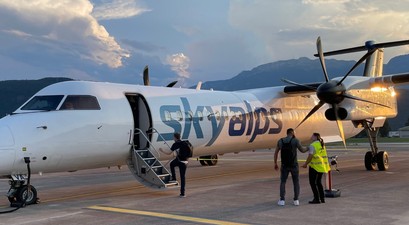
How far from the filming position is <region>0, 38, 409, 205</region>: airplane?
975cm

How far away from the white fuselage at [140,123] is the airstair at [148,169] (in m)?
0.26

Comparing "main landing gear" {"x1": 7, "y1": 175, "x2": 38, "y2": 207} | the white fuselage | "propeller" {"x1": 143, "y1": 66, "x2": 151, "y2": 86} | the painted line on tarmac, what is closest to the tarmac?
the painted line on tarmac

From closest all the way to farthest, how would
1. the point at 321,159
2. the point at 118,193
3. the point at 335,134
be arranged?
the point at 321,159 < the point at 118,193 < the point at 335,134

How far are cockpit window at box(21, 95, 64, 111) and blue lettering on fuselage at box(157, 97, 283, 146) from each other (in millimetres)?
3037

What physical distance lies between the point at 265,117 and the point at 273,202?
6.98 m

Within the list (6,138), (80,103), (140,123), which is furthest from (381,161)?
(6,138)

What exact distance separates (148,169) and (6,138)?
351 centimetres

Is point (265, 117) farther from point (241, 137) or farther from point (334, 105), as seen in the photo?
point (334, 105)

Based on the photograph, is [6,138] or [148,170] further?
[148,170]

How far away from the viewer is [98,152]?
10812 mm

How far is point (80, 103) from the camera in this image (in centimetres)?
1066

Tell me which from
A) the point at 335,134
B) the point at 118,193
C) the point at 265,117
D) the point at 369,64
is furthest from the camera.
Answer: the point at 335,134

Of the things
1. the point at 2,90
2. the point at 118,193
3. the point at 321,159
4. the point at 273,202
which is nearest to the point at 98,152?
the point at 118,193

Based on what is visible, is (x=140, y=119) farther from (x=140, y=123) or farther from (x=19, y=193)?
(x=19, y=193)
